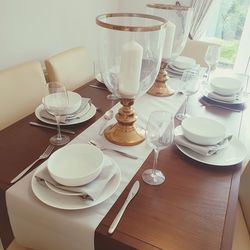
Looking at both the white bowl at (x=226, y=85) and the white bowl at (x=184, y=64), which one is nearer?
the white bowl at (x=226, y=85)

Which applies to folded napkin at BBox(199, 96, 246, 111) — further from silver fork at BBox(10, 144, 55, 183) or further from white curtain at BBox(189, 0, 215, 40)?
white curtain at BBox(189, 0, 215, 40)

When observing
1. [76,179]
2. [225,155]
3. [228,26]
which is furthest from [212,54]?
[228,26]

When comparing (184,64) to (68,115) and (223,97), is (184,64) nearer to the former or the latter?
(223,97)

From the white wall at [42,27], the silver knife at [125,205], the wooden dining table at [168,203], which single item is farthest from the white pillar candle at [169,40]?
the white wall at [42,27]

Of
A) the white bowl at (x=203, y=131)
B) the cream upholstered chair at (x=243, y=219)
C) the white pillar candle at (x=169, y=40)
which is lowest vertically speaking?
the cream upholstered chair at (x=243, y=219)

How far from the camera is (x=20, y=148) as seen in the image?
88cm

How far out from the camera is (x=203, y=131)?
937 mm

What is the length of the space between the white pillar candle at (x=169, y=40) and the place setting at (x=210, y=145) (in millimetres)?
449

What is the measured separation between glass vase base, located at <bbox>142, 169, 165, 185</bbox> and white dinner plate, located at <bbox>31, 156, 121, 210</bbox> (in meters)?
0.09

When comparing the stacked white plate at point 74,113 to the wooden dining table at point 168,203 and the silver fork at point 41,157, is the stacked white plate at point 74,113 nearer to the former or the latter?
the wooden dining table at point 168,203

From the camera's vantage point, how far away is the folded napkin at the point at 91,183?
67 cm

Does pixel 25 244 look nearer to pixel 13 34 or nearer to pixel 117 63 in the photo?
pixel 117 63

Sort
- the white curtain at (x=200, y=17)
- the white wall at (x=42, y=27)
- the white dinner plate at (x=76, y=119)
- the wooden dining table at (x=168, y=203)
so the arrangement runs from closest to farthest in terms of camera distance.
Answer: the wooden dining table at (x=168, y=203)
the white dinner plate at (x=76, y=119)
the white wall at (x=42, y=27)
the white curtain at (x=200, y=17)

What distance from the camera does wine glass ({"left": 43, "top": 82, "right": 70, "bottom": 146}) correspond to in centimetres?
92
